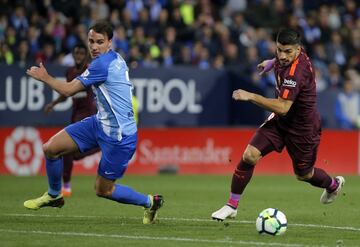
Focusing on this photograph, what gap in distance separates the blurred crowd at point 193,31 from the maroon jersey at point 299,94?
10.3 m

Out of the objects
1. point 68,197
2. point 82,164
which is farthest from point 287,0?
point 68,197

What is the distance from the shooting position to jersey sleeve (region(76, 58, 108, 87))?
10.9 meters

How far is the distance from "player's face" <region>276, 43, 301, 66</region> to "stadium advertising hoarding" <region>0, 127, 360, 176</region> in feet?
33.9

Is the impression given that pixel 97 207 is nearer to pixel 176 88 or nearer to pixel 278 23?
pixel 176 88

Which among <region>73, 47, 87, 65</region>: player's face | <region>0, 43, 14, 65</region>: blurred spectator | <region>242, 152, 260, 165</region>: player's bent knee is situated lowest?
<region>0, 43, 14, 65</region>: blurred spectator

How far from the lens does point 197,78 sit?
23203 mm

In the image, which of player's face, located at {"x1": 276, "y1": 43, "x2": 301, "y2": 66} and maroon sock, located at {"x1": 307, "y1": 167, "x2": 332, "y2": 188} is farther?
maroon sock, located at {"x1": 307, "y1": 167, "x2": 332, "y2": 188}

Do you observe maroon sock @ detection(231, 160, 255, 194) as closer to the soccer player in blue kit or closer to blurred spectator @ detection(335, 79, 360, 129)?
the soccer player in blue kit

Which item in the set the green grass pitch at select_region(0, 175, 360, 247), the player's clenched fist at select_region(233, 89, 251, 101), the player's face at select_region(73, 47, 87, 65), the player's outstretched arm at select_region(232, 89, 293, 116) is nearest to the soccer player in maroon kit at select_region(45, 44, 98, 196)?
the player's face at select_region(73, 47, 87, 65)

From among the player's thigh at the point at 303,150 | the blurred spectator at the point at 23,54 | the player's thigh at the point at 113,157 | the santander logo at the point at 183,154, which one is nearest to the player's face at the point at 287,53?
the player's thigh at the point at 303,150

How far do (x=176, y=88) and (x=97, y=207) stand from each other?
30.5 ft

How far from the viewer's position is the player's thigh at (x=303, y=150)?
11898mm

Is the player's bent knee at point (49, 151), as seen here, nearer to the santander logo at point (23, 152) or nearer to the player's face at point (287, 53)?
the player's face at point (287, 53)

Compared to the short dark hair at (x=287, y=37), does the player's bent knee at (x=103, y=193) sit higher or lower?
lower
